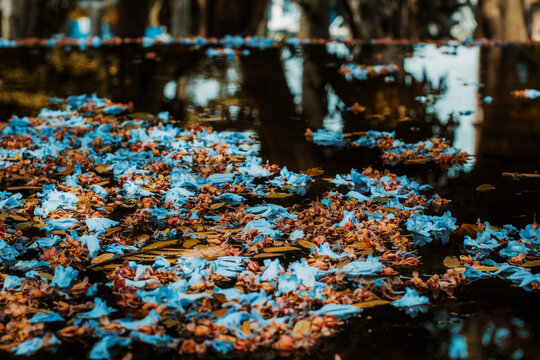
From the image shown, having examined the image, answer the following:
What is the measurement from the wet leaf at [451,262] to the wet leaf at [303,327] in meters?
0.63

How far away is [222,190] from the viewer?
9.81 feet

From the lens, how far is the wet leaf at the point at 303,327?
5.72 feet

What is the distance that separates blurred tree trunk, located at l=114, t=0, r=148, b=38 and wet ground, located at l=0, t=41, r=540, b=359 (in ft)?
8.65

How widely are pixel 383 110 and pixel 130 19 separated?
690 centimetres

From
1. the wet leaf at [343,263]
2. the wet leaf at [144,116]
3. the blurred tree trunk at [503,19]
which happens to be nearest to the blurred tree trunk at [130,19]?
the blurred tree trunk at [503,19]

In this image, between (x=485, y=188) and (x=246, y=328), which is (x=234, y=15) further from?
(x=246, y=328)

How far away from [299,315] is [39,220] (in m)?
1.24

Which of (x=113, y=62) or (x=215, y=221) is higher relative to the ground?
(x=113, y=62)

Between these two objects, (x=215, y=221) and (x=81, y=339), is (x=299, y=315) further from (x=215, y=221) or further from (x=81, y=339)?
(x=215, y=221)

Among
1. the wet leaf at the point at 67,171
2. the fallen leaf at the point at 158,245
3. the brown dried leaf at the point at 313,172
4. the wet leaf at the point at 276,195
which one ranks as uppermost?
the brown dried leaf at the point at 313,172

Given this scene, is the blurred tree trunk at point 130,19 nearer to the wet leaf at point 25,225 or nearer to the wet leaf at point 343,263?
the wet leaf at point 25,225

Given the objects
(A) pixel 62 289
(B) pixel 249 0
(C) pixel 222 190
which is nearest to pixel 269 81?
(C) pixel 222 190

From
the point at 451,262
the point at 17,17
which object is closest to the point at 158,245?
the point at 451,262

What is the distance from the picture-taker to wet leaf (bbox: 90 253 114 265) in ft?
7.29
